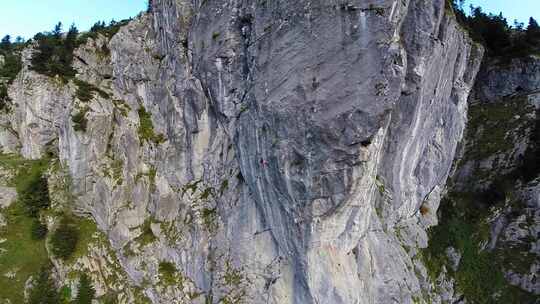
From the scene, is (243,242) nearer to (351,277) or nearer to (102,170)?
(351,277)

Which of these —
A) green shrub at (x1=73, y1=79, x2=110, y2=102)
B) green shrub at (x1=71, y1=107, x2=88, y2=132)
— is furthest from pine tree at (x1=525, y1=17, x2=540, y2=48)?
green shrub at (x1=71, y1=107, x2=88, y2=132)

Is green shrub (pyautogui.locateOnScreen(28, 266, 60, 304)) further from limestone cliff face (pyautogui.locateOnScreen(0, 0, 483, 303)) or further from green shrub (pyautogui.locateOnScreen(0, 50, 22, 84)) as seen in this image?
green shrub (pyautogui.locateOnScreen(0, 50, 22, 84))

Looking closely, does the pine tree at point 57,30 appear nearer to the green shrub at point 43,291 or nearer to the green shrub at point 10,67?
the green shrub at point 10,67

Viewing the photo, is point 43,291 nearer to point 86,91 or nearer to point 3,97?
point 86,91

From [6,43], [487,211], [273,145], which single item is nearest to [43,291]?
[273,145]

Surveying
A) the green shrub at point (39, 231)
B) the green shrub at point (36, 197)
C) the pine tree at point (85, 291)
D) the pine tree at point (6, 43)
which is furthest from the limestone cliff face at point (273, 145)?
the pine tree at point (6, 43)
